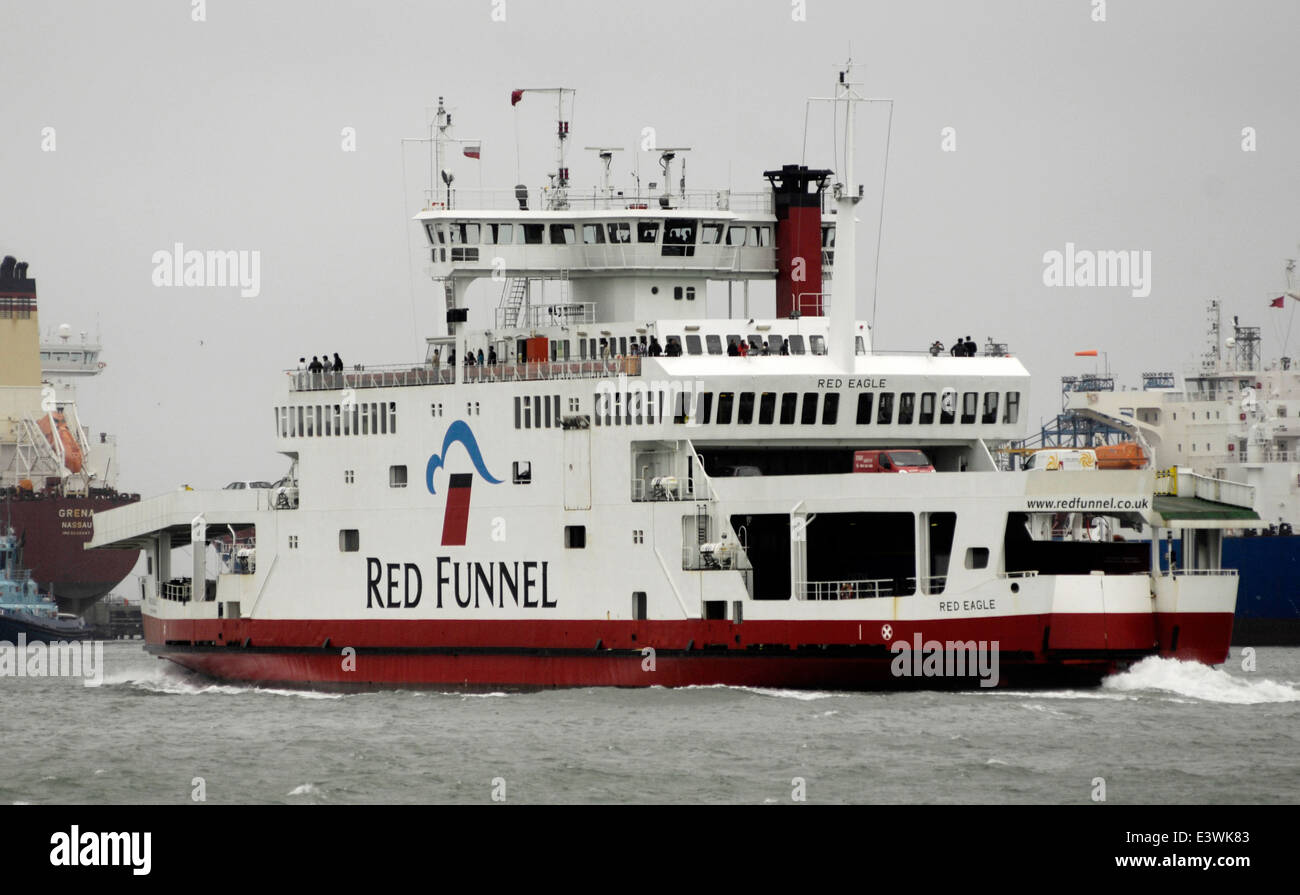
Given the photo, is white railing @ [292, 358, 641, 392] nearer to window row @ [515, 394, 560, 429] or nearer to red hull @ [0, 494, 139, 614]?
window row @ [515, 394, 560, 429]

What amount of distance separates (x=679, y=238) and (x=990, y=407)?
279 inches

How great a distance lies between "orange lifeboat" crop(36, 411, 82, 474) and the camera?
369 feet

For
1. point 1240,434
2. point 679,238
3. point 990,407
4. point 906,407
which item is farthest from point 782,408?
point 1240,434

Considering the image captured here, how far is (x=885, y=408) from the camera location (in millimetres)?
41281

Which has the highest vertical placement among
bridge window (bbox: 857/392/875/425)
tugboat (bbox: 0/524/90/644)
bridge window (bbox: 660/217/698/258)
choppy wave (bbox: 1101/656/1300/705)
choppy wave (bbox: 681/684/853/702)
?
bridge window (bbox: 660/217/698/258)

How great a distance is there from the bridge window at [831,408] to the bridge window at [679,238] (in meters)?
5.58

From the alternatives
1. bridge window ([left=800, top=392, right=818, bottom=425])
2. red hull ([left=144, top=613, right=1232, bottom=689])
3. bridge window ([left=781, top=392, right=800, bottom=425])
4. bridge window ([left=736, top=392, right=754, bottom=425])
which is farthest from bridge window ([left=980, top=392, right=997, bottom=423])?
red hull ([left=144, top=613, right=1232, bottom=689])

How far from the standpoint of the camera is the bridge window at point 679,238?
4484 centimetres

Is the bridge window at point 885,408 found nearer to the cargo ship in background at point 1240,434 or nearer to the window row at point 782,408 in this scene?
the window row at point 782,408

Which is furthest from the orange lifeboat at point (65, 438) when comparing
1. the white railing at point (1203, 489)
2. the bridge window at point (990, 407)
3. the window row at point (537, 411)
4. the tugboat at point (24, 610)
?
the white railing at point (1203, 489)

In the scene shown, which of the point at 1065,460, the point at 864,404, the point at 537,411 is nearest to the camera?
the point at 1065,460

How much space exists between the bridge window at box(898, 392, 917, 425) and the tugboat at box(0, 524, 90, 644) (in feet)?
179

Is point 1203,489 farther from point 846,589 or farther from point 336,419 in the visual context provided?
point 336,419
